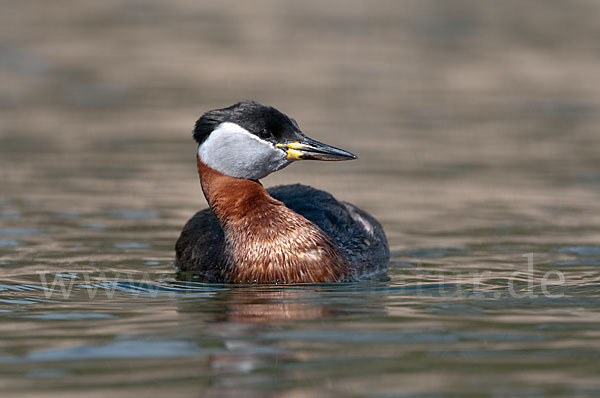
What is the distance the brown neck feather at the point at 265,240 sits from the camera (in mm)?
9516

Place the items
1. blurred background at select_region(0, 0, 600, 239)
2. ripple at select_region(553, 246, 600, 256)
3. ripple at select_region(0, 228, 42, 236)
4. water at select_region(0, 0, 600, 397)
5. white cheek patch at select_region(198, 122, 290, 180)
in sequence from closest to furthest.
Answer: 1. water at select_region(0, 0, 600, 397)
2. white cheek patch at select_region(198, 122, 290, 180)
3. ripple at select_region(553, 246, 600, 256)
4. ripple at select_region(0, 228, 42, 236)
5. blurred background at select_region(0, 0, 600, 239)

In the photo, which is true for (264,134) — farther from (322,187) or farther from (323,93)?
(323,93)

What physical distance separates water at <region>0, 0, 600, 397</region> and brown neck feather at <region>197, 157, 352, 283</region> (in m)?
0.29

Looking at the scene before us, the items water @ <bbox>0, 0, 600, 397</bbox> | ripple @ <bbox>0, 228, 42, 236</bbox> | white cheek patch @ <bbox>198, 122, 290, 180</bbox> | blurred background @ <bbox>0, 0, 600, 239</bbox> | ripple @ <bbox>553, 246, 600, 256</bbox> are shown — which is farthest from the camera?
blurred background @ <bbox>0, 0, 600, 239</bbox>

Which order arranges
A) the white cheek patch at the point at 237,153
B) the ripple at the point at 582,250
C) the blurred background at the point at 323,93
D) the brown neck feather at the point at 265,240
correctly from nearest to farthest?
the brown neck feather at the point at 265,240 → the white cheek patch at the point at 237,153 → the ripple at the point at 582,250 → the blurred background at the point at 323,93

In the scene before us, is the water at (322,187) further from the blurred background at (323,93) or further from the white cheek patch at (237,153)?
the white cheek patch at (237,153)

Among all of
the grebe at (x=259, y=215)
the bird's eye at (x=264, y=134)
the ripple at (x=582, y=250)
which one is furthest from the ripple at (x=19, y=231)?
the ripple at (x=582, y=250)

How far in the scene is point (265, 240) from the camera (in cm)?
957

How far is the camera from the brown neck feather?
9516mm

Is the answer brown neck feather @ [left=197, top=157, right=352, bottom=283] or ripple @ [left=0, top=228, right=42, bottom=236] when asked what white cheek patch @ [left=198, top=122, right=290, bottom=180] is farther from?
ripple @ [left=0, top=228, right=42, bottom=236]

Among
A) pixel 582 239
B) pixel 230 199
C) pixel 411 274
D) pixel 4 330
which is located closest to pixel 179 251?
pixel 230 199

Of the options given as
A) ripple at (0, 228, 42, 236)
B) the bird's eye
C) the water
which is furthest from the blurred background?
the bird's eye

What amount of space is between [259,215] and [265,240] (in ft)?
0.86

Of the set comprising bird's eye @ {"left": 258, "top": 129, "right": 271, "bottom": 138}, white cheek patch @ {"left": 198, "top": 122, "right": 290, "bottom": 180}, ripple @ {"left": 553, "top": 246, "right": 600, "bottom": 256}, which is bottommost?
ripple @ {"left": 553, "top": 246, "right": 600, "bottom": 256}
